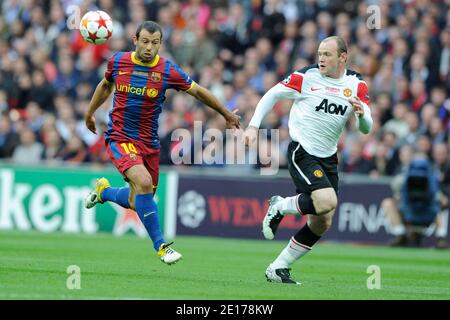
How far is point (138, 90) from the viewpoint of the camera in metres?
12.0

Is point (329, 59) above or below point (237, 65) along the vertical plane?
below

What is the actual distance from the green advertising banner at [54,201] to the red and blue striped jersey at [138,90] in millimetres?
8645

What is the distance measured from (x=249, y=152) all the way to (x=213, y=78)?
2.59 meters

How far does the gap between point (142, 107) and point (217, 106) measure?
0.87 metres

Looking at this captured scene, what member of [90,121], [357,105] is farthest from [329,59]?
[90,121]

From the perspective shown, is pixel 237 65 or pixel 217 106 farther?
pixel 237 65

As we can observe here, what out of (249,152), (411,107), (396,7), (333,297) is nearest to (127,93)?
(333,297)

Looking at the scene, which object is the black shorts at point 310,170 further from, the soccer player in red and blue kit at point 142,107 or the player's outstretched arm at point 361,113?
the soccer player in red and blue kit at point 142,107

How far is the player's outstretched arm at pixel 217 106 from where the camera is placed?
39.0 feet

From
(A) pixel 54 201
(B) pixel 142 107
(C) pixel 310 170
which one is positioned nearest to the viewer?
(C) pixel 310 170

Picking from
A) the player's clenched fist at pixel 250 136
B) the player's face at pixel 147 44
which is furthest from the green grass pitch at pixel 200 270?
the player's face at pixel 147 44

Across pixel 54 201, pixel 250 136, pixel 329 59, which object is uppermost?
pixel 329 59

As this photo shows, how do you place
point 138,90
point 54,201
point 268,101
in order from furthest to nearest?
point 54,201, point 138,90, point 268,101

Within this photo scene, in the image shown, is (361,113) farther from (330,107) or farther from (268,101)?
(268,101)
